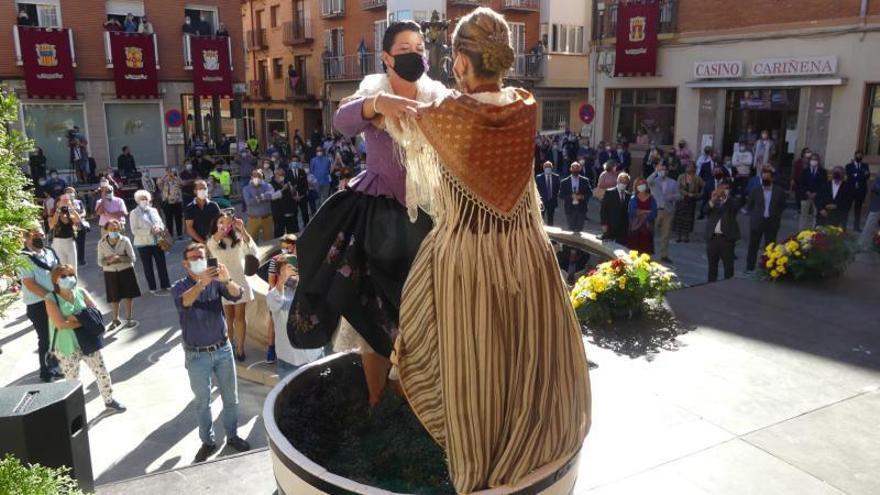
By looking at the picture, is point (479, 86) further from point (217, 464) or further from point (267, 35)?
point (267, 35)

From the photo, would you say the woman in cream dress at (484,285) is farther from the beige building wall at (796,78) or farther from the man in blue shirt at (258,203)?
the beige building wall at (796,78)

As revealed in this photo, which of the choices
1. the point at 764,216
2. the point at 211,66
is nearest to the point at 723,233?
the point at 764,216

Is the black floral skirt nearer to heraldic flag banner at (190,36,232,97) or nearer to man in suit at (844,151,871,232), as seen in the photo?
man in suit at (844,151,871,232)

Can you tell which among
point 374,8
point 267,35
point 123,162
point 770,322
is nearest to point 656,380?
point 770,322

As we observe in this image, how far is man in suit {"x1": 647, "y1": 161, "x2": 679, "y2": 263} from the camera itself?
1295 cm

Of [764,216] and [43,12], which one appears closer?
[764,216]

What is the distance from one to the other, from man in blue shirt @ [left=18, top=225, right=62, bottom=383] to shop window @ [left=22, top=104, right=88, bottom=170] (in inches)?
653

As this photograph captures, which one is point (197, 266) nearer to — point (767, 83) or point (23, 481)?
point (23, 481)

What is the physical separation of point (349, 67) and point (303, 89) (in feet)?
14.0

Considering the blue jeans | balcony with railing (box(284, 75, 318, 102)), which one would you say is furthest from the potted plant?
balcony with railing (box(284, 75, 318, 102))

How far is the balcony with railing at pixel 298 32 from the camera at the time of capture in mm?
35156

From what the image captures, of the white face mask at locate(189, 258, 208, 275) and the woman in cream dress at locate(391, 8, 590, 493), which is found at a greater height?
the woman in cream dress at locate(391, 8, 590, 493)

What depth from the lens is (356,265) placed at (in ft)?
10.4

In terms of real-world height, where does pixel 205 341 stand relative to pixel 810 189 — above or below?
below
